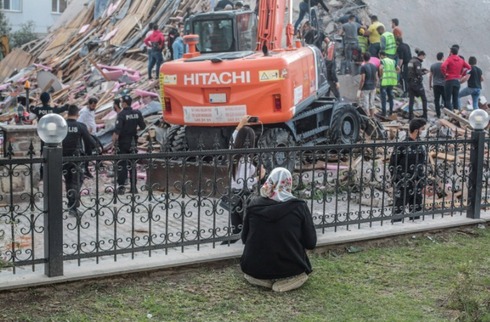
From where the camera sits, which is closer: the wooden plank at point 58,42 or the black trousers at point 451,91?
the black trousers at point 451,91

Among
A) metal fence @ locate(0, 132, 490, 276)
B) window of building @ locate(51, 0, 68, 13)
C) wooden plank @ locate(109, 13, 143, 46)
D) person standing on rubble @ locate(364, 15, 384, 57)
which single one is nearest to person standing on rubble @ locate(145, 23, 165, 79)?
wooden plank @ locate(109, 13, 143, 46)

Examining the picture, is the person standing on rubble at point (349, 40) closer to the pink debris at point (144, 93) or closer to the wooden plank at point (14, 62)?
the pink debris at point (144, 93)

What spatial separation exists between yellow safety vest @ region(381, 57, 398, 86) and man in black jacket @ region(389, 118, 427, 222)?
8569 millimetres

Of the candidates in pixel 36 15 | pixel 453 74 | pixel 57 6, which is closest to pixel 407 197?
pixel 453 74

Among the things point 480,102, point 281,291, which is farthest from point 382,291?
point 480,102

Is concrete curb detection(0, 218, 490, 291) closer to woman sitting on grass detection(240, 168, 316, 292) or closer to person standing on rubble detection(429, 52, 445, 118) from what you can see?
woman sitting on grass detection(240, 168, 316, 292)

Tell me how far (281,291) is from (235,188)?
1.64 metres

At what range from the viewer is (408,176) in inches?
344

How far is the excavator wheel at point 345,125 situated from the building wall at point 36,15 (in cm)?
3143

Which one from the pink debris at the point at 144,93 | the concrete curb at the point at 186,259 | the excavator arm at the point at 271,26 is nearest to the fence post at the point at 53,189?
the concrete curb at the point at 186,259

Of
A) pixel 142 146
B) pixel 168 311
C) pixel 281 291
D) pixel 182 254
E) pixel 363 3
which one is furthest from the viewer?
pixel 363 3

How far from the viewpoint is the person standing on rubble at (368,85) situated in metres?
16.6

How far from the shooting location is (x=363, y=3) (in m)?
23.6

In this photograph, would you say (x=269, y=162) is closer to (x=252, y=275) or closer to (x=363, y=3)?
(x=252, y=275)
